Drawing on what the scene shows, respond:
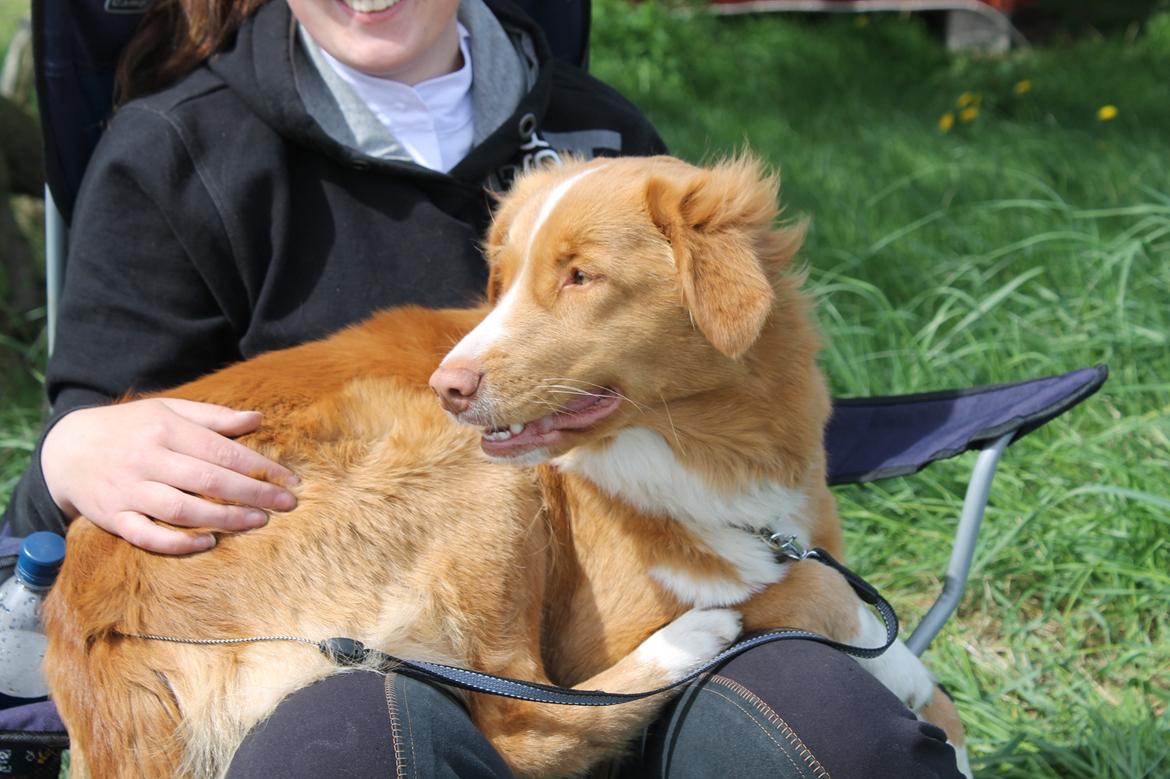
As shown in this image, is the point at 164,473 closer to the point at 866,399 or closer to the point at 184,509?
the point at 184,509

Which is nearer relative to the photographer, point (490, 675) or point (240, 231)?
point (490, 675)

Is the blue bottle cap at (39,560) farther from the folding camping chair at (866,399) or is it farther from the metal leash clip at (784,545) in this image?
the metal leash clip at (784,545)

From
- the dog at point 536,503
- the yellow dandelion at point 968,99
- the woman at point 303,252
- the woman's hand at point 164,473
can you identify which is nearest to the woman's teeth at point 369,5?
the woman at point 303,252

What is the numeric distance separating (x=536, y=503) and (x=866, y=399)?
1032 mm

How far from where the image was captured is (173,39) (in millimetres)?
2674

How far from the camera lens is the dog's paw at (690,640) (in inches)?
83.8

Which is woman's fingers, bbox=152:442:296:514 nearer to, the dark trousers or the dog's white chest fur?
the dark trousers

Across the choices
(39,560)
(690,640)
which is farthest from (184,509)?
(690,640)

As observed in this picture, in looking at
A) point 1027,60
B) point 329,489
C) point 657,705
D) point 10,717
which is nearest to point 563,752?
point 657,705

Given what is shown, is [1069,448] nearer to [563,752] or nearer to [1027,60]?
[563,752]

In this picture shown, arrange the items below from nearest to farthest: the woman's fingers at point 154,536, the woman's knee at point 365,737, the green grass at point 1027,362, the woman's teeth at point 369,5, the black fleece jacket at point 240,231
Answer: the woman's knee at point 365,737 → the woman's fingers at point 154,536 → the black fleece jacket at point 240,231 → the woman's teeth at point 369,5 → the green grass at point 1027,362

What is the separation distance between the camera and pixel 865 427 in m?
2.87

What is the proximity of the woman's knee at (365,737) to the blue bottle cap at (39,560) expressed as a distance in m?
0.49

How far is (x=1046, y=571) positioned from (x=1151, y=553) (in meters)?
0.28
